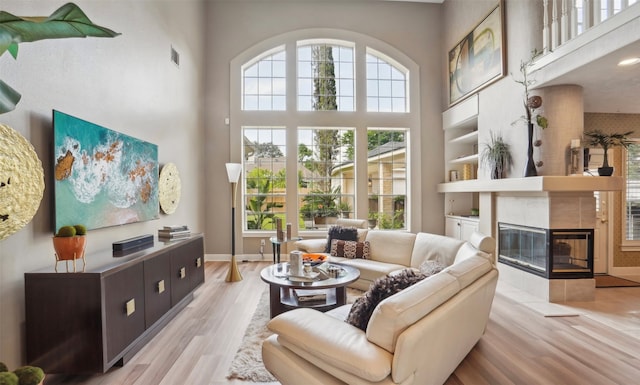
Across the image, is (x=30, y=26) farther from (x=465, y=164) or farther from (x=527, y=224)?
(x=465, y=164)

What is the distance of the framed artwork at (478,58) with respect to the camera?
14.9 feet

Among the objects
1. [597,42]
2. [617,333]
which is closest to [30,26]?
[597,42]

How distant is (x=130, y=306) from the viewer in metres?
2.40

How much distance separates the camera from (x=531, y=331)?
2875mm

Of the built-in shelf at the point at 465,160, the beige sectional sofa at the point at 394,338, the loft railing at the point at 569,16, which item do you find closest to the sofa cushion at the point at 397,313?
the beige sectional sofa at the point at 394,338

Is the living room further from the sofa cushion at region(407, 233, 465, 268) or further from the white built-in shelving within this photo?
the sofa cushion at region(407, 233, 465, 268)

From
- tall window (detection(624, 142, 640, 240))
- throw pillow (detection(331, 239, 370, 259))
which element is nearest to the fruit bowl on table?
throw pillow (detection(331, 239, 370, 259))

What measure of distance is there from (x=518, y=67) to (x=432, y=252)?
281 centimetres

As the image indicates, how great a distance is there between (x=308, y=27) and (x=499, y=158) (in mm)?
4242

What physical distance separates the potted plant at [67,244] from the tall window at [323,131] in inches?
153

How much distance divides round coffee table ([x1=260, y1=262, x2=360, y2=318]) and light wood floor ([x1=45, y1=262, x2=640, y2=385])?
428 millimetres

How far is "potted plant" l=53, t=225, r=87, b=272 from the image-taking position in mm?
2117

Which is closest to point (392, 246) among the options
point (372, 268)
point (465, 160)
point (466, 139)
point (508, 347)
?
point (372, 268)

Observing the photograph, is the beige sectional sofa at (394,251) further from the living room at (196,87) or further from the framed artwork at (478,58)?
the framed artwork at (478,58)
